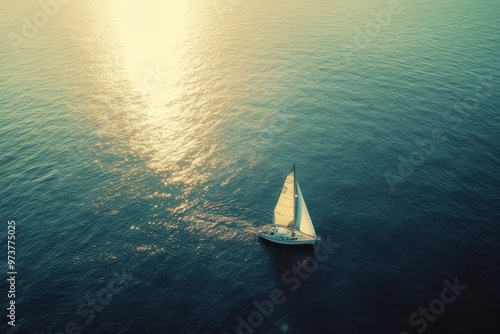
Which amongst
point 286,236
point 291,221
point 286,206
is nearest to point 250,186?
point 286,206

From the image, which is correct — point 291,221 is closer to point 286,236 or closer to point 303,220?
point 303,220

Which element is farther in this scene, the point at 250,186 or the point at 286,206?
the point at 250,186

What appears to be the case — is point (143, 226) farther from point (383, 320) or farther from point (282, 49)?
point (282, 49)

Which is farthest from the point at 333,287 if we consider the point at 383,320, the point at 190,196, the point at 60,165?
the point at 60,165

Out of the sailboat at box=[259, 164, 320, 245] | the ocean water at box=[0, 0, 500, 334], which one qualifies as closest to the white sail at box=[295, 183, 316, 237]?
the sailboat at box=[259, 164, 320, 245]

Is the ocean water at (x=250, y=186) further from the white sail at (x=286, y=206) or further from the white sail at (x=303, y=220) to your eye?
the white sail at (x=286, y=206)
